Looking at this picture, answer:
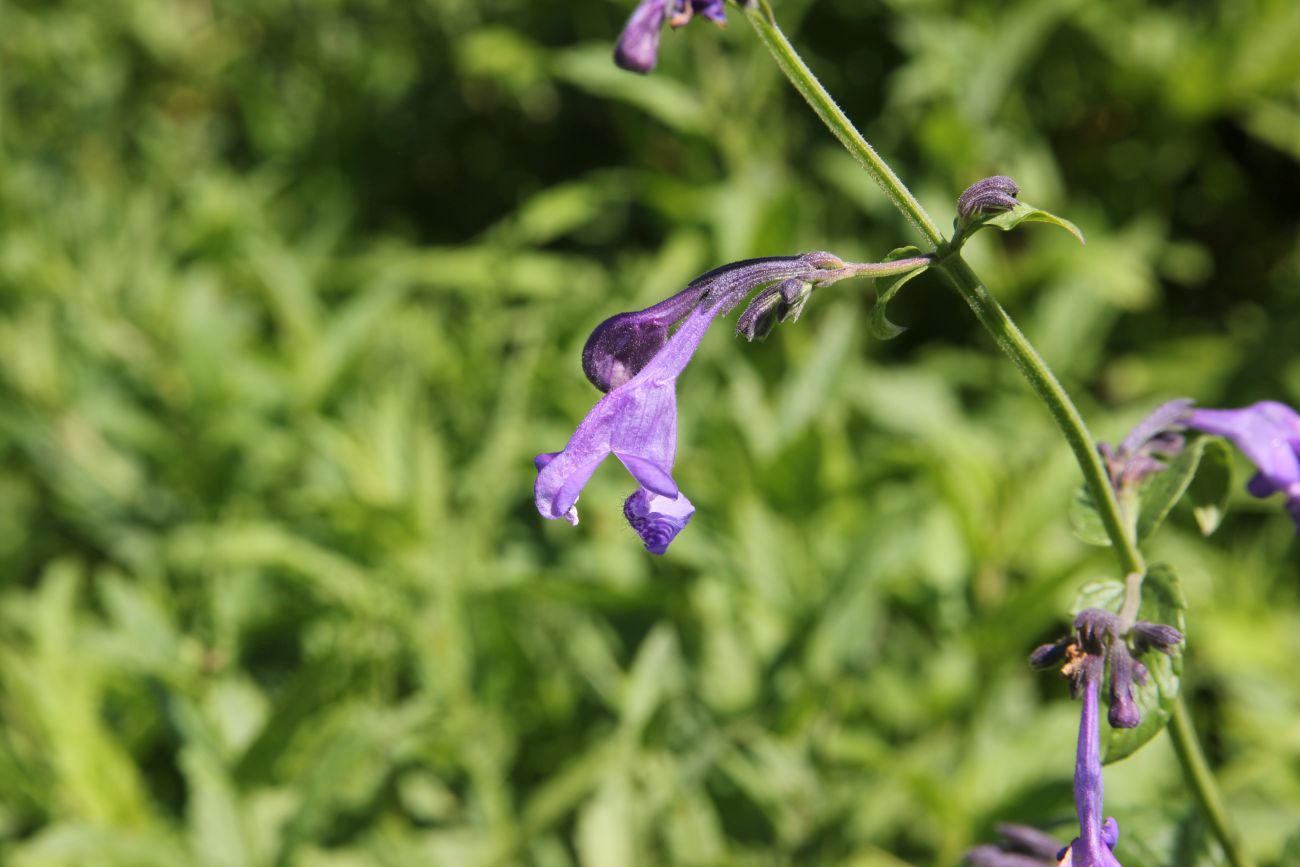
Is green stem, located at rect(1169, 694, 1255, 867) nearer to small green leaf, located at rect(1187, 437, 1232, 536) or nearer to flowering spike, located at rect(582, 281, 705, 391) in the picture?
small green leaf, located at rect(1187, 437, 1232, 536)

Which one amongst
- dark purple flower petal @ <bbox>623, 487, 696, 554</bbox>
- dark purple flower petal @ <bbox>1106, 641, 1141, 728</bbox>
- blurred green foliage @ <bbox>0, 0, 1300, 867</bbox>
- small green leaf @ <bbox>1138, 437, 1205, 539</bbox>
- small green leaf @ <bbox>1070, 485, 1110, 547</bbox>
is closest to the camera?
dark purple flower petal @ <bbox>623, 487, 696, 554</bbox>

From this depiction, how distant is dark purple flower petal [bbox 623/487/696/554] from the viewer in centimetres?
96

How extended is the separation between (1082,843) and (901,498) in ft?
5.57

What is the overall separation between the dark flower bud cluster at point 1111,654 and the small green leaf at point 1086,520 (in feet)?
0.64

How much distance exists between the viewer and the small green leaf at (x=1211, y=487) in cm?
136

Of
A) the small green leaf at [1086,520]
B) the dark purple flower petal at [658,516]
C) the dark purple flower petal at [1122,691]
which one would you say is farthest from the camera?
the small green leaf at [1086,520]

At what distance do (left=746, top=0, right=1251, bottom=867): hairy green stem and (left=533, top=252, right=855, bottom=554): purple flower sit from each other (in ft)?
0.27

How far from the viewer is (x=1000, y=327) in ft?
3.50

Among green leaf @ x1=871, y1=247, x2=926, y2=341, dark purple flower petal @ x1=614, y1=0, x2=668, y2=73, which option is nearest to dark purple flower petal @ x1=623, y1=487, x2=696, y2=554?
green leaf @ x1=871, y1=247, x2=926, y2=341

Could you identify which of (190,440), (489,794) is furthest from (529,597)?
(190,440)

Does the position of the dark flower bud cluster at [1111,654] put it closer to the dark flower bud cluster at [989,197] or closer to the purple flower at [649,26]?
the dark flower bud cluster at [989,197]

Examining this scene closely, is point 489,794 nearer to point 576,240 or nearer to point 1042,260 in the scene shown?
point 1042,260

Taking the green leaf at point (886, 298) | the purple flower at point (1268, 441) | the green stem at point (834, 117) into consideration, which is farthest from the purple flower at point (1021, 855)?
the green stem at point (834, 117)

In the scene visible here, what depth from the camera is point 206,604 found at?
2535mm
